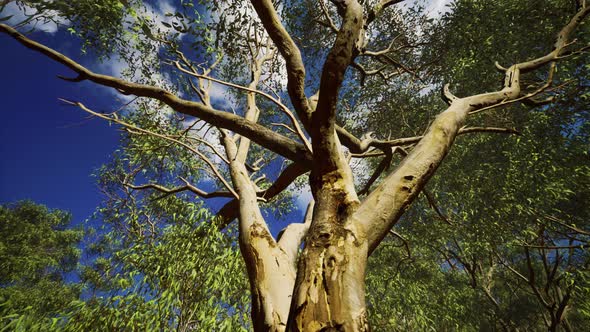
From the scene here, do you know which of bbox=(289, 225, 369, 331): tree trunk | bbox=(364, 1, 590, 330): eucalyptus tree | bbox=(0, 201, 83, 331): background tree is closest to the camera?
bbox=(289, 225, 369, 331): tree trunk

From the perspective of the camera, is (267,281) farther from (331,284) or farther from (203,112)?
(203,112)

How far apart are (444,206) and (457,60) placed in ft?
16.8

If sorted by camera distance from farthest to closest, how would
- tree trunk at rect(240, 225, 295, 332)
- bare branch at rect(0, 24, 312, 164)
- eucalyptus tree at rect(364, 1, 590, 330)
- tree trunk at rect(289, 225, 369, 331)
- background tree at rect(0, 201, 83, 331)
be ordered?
background tree at rect(0, 201, 83, 331), eucalyptus tree at rect(364, 1, 590, 330), bare branch at rect(0, 24, 312, 164), tree trunk at rect(240, 225, 295, 332), tree trunk at rect(289, 225, 369, 331)

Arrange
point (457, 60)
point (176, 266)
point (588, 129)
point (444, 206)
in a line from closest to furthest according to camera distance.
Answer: point (176, 266)
point (588, 129)
point (457, 60)
point (444, 206)

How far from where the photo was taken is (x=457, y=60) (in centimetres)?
738

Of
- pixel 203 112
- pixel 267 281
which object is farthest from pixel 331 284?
pixel 203 112

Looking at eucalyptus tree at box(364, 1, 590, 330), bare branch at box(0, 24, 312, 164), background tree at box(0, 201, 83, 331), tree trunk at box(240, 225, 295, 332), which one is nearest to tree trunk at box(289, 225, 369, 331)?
tree trunk at box(240, 225, 295, 332)

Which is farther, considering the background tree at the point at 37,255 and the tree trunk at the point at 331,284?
the background tree at the point at 37,255

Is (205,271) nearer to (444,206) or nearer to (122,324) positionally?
(122,324)

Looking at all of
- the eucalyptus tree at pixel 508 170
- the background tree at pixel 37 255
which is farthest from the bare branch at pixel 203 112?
the background tree at pixel 37 255

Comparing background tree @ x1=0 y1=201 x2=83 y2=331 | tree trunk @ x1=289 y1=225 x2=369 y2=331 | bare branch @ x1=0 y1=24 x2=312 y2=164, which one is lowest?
tree trunk @ x1=289 y1=225 x2=369 y2=331

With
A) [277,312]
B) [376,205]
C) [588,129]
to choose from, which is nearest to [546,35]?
[588,129]

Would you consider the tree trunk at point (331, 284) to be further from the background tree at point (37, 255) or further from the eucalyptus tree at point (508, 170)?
the background tree at point (37, 255)

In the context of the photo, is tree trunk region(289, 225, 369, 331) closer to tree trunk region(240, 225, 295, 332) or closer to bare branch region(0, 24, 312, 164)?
tree trunk region(240, 225, 295, 332)
